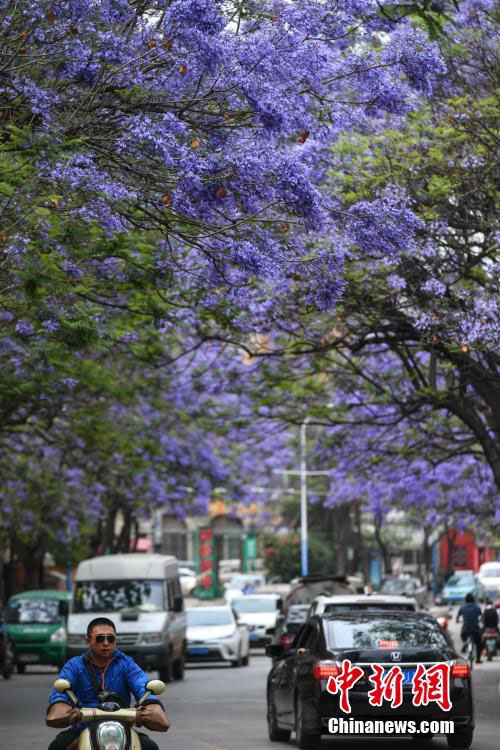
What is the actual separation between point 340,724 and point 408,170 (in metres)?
7.30

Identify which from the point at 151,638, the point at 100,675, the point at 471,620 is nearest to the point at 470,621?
the point at 471,620

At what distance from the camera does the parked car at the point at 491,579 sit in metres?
54.1

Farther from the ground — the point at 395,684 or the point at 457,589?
the point at 457,589

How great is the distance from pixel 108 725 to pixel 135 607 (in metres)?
20.5

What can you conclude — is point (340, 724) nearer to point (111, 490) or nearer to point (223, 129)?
point (223, 129)

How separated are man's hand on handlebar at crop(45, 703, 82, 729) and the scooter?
4 cm

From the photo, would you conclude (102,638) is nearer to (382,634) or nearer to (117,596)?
(382,634)

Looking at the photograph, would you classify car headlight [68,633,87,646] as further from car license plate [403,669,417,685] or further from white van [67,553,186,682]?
car license plate [403,669,417,685]

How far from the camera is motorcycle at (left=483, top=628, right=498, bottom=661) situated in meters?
33.3

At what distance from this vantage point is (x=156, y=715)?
25.3 feet

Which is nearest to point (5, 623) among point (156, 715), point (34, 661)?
point (34, 661)

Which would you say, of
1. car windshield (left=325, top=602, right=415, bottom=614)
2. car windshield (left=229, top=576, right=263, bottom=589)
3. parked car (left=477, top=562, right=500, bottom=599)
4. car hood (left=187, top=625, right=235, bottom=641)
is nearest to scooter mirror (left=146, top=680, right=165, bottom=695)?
car windshield (left=325, top=602, right=415, bottom=614)

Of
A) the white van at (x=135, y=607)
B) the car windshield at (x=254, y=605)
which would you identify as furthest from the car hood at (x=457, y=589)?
the white van at (x=135, y=607)

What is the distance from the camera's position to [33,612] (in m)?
34.3
